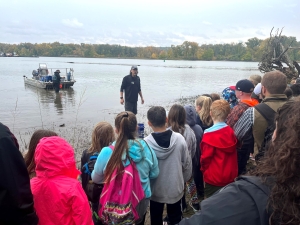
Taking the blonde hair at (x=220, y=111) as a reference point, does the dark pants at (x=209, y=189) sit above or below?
below

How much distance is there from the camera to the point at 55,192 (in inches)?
86.1

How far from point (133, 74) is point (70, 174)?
23.0 ft

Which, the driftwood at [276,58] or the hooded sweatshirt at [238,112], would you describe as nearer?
the hooded sweatshirt at [238,112]

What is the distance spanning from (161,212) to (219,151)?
109 centimetres

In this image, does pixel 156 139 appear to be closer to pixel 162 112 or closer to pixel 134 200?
pixel 162 112

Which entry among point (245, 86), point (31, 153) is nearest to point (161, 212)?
point (31, 153)

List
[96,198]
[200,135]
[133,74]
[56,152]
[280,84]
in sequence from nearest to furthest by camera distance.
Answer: [56,152]
[96,198]
[280,84]
[200,135]
[133,74]

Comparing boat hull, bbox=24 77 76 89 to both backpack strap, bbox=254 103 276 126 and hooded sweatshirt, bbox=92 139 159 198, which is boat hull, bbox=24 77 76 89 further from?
backpack strap, bbox=254 103 276 126

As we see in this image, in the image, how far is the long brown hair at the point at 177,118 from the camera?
369 centimetres

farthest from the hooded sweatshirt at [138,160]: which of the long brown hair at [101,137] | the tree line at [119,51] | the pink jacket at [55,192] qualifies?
Result: the tree line at [119,51]

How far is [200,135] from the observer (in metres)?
4.17

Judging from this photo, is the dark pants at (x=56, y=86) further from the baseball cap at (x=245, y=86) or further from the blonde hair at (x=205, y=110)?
the baseball cap at (x=245, y=86)

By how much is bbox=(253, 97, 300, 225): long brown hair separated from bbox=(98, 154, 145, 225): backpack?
1.70 meters

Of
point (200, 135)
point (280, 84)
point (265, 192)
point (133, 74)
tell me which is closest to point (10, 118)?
point (133, 74)
